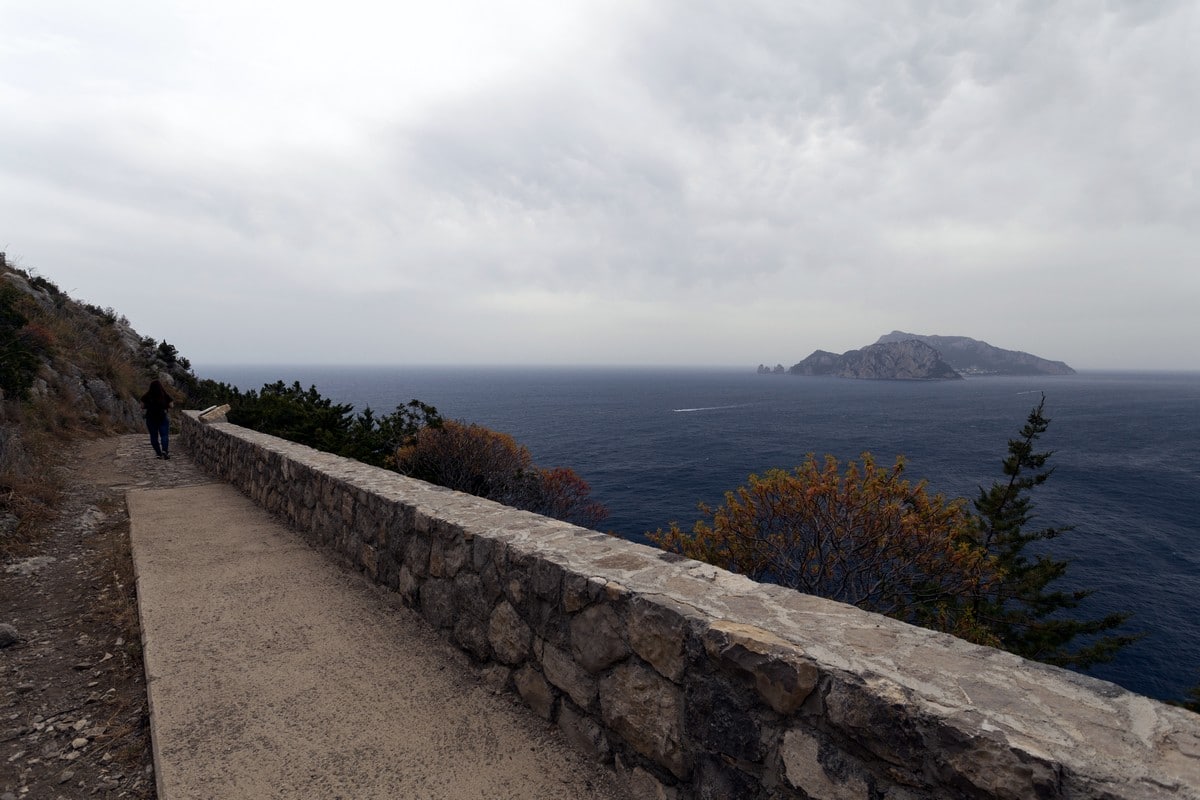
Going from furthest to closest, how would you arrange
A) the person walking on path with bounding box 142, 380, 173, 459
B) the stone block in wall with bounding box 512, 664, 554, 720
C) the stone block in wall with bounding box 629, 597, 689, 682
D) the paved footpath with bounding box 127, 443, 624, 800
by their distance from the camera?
1. the person walking on path with bounding box 142, 380, 173, 459
2. the stone block in wall with bounding box 512, 664, 554, 720
3. the paved footpath with bounding box 127, 443, 624, 800
4. the stone block in wall with bounding box 629, 597, 689, 682

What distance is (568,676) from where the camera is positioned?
2479 millimetres

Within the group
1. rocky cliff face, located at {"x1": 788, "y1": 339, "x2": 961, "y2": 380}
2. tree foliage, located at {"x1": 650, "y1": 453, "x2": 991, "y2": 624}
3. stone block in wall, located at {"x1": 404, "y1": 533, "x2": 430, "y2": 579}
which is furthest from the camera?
rocky cliff face, located at {"x1": 788, "y1": 339, "x2": 961, "y2": 380}

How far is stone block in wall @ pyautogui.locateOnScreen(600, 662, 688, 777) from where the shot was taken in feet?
6.73

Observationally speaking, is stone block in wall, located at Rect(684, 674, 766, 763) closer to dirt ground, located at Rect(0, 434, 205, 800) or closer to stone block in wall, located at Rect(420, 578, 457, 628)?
stone block in wall, located at Rect(420, 578, 457, 628)

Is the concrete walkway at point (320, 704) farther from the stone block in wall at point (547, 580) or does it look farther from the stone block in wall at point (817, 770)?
the stone block in wall at point (817, 770)

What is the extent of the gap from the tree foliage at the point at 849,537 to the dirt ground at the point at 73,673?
776 centimetres

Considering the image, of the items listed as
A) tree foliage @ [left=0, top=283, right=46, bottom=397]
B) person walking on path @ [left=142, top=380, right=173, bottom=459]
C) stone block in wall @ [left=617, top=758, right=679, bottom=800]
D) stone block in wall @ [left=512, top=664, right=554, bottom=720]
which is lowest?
stone block in wall @ [left=617, top=758, right=679, bottom=800]

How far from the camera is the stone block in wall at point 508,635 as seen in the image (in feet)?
8.86

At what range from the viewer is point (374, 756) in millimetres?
2379

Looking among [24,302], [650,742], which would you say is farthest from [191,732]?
[24,302]

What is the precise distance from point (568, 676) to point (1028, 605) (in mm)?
21954

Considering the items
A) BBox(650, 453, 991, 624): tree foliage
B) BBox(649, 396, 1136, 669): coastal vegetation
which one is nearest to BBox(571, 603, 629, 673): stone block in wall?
BBox(649, 396, 1136, 669): coastal vegetation

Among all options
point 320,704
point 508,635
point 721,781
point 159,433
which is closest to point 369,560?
point 320,704

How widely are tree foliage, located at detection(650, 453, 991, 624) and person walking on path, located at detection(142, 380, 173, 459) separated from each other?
9.40 meters
